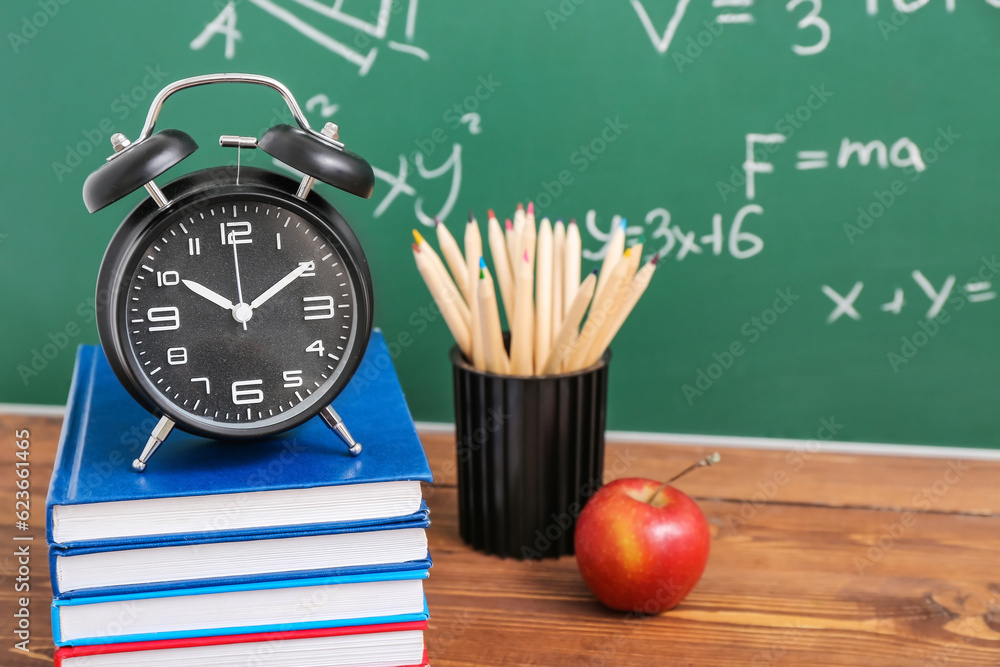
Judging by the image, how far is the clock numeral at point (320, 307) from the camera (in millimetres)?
617

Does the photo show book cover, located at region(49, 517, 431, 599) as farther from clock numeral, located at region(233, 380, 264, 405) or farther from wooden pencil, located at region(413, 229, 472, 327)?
wooden pencil, located at region(413, 229, 472, 327)

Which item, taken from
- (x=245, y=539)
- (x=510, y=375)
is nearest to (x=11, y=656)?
(x=245, y=539)

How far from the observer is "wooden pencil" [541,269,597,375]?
2.34 feet

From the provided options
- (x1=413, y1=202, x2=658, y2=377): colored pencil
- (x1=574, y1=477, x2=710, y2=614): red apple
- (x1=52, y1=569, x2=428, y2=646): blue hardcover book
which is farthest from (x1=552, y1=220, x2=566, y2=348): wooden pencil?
(x1=52, y1=569, x2=428, y2=646): blue hardcover book

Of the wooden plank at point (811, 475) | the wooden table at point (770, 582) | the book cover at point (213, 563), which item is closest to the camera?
the book cover at point (213, 563)

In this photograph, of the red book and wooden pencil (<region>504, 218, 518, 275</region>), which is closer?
the red book

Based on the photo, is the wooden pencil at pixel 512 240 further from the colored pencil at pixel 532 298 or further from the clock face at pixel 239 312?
the clock face at pixel 239 312

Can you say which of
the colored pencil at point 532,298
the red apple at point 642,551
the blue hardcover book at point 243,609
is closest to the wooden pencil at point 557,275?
the colored pencil at point 532,298

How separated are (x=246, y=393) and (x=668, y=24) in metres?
0.60

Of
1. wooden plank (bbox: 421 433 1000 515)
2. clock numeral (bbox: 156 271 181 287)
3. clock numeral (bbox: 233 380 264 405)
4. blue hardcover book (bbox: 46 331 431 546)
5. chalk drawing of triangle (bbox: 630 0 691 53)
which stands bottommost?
wooden plank (bbox: 421 433 1000 515)

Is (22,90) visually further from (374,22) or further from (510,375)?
(510,375)

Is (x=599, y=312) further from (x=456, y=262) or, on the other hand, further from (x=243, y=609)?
(x=243, y=609)

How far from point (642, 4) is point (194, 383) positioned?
61cm

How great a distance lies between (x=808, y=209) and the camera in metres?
0.98
